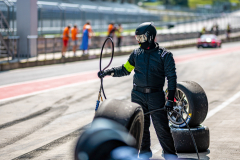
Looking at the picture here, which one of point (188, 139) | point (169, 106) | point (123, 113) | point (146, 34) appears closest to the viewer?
point (123, 113)

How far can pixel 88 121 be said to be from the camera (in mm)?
8555

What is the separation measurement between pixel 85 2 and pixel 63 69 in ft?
117

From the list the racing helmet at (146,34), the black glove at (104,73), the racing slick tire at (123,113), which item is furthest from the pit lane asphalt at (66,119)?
the racing helmet at (146,34)

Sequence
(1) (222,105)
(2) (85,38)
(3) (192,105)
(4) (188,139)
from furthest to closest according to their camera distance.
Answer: (2) (85,38), (1) (222,105), (3) (192,105), (4) (188,139)

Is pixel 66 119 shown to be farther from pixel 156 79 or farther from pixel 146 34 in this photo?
pixel 146 34

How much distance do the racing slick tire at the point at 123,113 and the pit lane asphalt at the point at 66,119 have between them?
1418mm

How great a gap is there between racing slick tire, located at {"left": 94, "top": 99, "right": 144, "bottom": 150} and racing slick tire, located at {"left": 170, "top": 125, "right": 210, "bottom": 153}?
1548mm

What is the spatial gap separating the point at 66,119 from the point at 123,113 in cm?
450

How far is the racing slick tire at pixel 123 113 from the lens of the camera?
172 inches

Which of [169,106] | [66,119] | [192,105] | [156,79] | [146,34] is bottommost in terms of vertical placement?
[66,119]

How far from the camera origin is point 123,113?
4.42m

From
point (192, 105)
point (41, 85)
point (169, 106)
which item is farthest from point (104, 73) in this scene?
point (41, 85)

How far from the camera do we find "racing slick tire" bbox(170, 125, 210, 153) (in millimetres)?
6062

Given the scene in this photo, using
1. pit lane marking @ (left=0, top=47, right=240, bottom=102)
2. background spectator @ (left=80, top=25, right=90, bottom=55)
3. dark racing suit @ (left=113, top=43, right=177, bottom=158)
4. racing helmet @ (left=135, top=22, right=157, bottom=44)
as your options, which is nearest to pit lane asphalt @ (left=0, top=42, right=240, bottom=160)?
pit lane marking @ (left=0, top=47, right=240, bottom=102)
